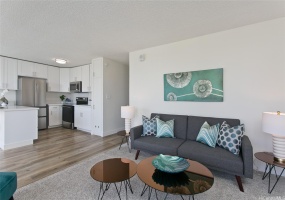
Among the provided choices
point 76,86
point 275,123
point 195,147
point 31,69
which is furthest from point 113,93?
point 275,123

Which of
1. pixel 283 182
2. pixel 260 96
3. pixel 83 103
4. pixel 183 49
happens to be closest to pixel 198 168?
pixel 283 182

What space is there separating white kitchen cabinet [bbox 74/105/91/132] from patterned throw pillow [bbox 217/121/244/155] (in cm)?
403

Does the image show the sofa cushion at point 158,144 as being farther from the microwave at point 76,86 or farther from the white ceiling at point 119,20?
the microwave at point 76,86

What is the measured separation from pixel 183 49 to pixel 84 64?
3.75m

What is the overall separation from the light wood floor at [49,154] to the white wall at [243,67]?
198 centimetres

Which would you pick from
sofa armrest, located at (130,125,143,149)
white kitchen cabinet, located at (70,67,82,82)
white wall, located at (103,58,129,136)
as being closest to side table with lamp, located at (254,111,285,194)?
sofa armrest, located at (130,125,143,149)

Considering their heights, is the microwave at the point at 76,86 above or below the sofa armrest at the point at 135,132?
above

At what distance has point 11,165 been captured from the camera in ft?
8.33

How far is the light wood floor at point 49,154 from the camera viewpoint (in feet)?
7.71

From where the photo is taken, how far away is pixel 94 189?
1885 millimetres

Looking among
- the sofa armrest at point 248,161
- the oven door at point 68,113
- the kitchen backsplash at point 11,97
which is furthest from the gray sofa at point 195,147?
the kitchen backsplash at point 11,97

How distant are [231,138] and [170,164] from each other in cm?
111

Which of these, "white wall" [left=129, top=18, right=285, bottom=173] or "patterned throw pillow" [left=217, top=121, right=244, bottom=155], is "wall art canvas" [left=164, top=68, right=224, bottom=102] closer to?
"white wall" [left=129, top=18, right=285, bottom=173]

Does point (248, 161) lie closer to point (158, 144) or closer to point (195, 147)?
point (195, 147)
